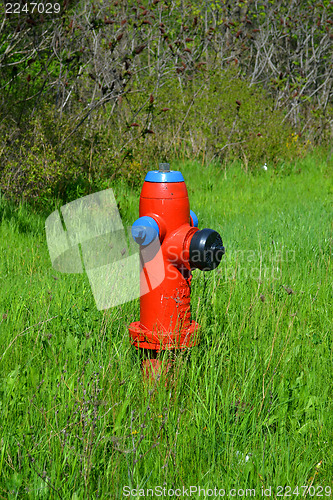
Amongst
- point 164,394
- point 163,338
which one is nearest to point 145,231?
point 163,338

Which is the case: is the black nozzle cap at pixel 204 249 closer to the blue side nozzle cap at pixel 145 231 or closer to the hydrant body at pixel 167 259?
the hydrant body at pixel 167 259

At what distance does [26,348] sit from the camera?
2.44m

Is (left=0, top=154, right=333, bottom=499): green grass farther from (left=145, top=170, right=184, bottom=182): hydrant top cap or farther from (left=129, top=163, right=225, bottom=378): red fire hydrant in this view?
(left=145, top=170, right=184, bottom=182): hydrant top cap

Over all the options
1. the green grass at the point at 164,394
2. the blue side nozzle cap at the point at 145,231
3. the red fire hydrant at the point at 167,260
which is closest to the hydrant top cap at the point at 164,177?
the red fire hydrant at the point at 167,260

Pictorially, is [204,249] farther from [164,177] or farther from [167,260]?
[164,177]

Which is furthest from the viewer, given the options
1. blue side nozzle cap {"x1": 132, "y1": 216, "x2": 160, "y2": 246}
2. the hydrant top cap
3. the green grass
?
the hydrant top cap

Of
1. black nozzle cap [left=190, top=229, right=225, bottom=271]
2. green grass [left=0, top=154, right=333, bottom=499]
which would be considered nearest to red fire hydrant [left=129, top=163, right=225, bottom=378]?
black nozzle cap [left=190, top=229, right=225, bottom=271]

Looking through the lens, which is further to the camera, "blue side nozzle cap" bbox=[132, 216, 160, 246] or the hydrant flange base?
the hydrant flange base

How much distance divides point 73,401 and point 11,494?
0.49m

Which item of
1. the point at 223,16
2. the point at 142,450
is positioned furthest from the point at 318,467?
the point at 223,16

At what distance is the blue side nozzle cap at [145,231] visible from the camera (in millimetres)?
2080

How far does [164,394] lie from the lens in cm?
204

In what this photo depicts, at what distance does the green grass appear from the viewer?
1667 millimetres

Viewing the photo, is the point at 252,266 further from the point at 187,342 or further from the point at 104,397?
the point at 104,397
